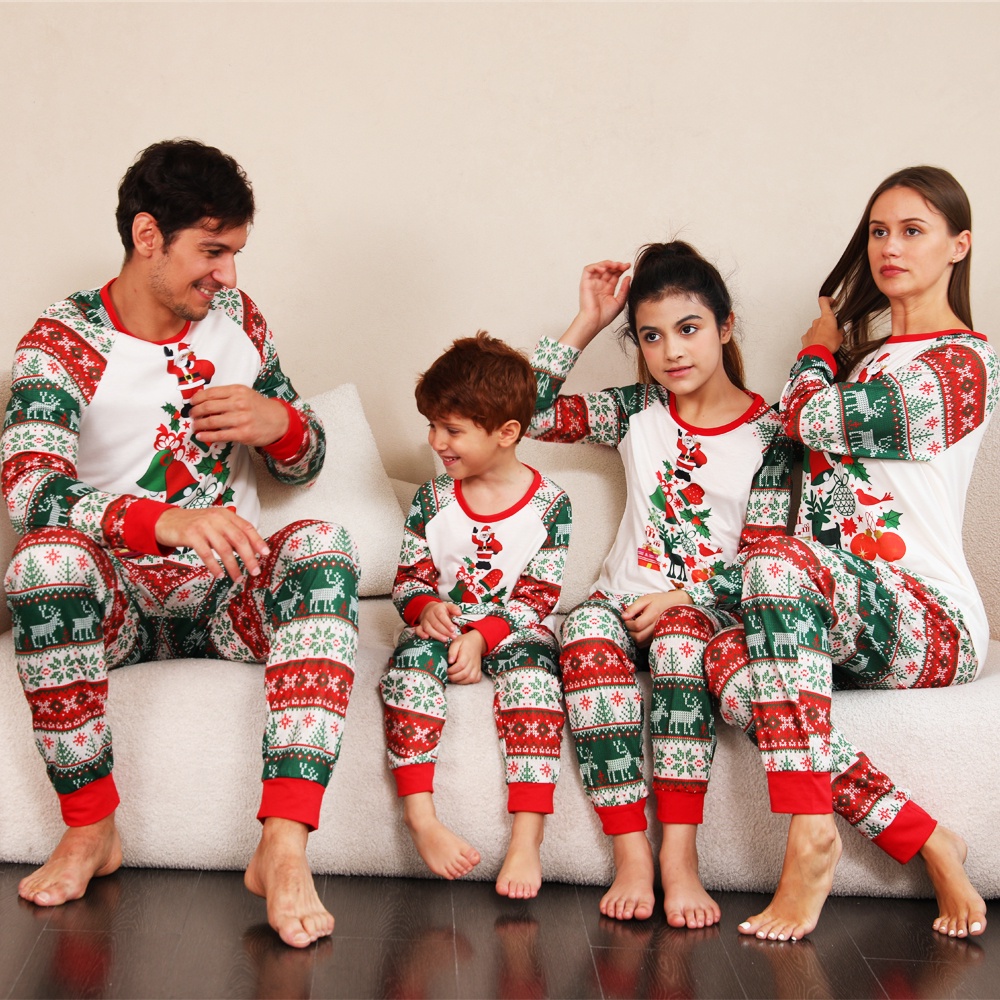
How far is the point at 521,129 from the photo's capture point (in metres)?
2.38

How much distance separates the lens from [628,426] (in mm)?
2061

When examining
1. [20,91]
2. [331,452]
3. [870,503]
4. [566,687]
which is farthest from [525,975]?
[20,91]

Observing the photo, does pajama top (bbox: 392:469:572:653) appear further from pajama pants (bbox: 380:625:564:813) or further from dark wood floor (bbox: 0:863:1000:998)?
dark wood floor (bbox: 0:863:1000:998)

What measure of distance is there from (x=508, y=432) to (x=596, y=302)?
412 mm

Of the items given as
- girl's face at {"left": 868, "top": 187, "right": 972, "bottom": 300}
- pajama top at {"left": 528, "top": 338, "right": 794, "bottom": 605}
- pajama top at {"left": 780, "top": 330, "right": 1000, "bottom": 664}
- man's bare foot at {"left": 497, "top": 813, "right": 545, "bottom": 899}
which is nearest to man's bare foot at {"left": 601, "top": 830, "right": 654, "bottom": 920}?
man's bare foot at {"left": 497, "top": 813, "right": 545, "bottom": 899}

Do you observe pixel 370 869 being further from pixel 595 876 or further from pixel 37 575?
pixel 37 575

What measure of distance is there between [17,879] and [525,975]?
0.75 metres

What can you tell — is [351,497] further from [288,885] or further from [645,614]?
[288,885]

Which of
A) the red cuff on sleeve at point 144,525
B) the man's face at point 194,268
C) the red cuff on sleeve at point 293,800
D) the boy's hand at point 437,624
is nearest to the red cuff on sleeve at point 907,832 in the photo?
the boy's hand at point 437,624

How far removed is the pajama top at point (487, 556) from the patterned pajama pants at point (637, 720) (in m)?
0.18

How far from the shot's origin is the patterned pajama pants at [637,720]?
159cm

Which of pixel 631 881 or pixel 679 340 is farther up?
pixel 679 340

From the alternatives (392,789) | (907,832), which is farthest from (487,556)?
(907,832)

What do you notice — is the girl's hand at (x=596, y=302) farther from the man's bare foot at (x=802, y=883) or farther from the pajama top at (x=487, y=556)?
the man's bare foot at (x=802, y=883)
